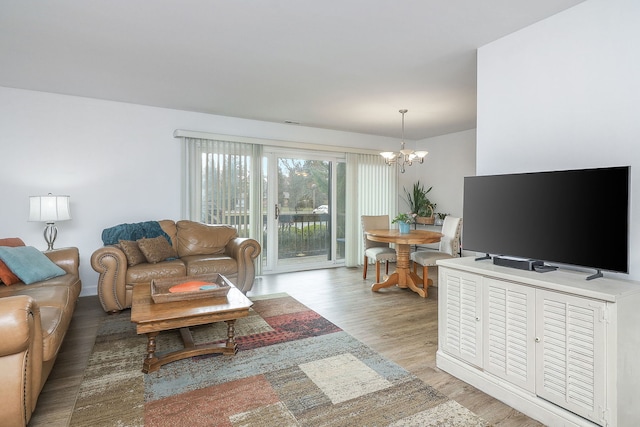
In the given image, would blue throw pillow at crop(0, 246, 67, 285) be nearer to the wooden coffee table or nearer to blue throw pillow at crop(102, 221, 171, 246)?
blue throw pillow at crop(102, 221, 171, 246)

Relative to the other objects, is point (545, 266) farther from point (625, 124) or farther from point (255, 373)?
point (255, 373)

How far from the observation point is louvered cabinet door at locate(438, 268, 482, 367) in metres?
2.28

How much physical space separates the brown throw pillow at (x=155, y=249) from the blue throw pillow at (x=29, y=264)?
828mm

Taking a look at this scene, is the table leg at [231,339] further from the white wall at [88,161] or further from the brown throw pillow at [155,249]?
the white wall at [88,161]

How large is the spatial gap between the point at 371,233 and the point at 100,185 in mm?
3583

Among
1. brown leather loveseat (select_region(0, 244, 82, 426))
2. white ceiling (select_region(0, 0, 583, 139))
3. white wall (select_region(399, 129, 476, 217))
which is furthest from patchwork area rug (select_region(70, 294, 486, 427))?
white wall (select_region(399, 129, 476, 217))

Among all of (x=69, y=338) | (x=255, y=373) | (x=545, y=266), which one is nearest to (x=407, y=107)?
(x=545, y=266)

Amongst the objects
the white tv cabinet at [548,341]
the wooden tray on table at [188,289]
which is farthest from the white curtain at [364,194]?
the white tv cabinet at [548,341]

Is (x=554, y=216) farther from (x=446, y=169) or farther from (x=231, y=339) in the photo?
(x=446, y=169)

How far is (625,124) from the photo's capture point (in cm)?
198

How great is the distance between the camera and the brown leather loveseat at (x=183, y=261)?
3.61 metres

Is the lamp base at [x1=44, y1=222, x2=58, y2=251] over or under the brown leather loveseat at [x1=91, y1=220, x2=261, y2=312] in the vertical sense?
over

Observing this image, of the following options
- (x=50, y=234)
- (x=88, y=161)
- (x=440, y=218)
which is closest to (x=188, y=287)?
(x=50, y=234)

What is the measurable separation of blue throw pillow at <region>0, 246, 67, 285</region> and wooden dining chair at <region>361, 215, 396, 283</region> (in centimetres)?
359
